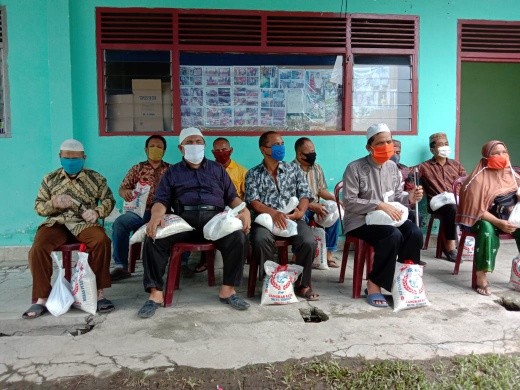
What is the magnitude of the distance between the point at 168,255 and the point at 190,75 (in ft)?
8.10

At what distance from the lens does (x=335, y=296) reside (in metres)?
3.91

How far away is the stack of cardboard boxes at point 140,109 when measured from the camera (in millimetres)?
5246

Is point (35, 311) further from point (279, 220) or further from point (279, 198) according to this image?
point (279, 198)

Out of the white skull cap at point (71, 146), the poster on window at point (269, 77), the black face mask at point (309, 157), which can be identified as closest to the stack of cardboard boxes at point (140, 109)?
the poster on window at point (269, 77)

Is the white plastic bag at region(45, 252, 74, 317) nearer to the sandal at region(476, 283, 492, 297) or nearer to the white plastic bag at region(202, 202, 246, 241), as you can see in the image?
the white plastic bag at region(202, 202, 246, 241)

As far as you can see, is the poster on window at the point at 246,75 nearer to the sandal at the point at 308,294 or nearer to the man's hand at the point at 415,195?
the man's hand at the point at 415,195

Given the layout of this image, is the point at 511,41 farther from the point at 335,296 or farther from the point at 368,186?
the point at 335,296

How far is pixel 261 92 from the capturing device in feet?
17.9

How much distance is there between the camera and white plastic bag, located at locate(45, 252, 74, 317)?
3.45 m

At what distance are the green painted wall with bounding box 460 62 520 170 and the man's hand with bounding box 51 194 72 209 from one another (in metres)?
6.98

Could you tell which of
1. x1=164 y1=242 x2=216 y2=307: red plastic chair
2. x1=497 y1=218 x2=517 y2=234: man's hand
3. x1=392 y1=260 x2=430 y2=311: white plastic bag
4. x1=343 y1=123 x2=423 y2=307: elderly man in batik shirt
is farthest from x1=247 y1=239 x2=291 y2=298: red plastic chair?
x1=497 y1=218 x2=517 y2=234: man's hand

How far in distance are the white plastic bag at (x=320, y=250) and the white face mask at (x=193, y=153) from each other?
1439 millimetres

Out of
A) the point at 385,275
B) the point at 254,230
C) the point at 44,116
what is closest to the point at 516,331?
the point at 385,275

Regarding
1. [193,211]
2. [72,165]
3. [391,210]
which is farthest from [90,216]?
[391,210]
